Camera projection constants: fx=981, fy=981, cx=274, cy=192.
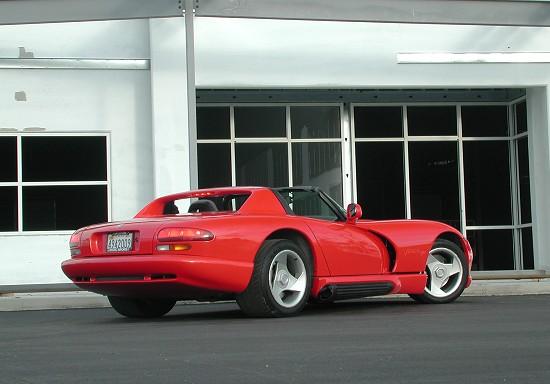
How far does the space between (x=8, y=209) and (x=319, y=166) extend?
5775 mm

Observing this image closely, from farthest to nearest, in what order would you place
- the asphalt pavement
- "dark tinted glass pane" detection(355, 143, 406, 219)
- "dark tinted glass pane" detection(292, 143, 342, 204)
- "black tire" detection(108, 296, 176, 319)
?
"dark tinted glass pane" detection(355, 143, 406, 219) → "dark tinted glass pane" detection(292, 143, 342, 204) → "black tire" detection(108, 296, 176, 319) → the asphalt pavement

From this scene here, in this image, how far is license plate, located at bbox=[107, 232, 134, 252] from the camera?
8.41 m

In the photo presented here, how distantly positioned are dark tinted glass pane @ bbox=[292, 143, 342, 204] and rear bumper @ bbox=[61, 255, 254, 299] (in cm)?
1008

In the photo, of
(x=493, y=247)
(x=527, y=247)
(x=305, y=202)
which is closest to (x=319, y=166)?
(x=493, y=247)

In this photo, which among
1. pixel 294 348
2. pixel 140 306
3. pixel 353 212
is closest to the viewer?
pixel 294 348

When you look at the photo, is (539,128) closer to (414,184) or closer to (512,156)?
(512,156)

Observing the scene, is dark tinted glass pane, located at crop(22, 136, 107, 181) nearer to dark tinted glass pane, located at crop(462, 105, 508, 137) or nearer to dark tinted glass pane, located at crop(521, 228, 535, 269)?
dark tinted glass pane, located at crop(462, 105, 508, 137)

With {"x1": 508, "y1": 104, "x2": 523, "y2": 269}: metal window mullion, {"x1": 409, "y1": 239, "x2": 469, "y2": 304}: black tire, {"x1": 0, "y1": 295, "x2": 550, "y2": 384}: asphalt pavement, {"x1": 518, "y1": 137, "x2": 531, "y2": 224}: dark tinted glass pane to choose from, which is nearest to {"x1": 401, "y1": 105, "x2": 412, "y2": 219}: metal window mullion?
{"x1": 508, "y1": 104, "x2": 523, "y2": 269}: metal window mullion

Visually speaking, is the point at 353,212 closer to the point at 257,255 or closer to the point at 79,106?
the point at 257,255

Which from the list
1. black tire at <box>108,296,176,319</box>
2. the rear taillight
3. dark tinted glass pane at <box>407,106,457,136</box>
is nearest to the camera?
the rear taillight

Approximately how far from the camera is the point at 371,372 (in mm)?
5219

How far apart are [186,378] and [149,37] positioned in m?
12.0

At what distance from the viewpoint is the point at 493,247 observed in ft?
62.7

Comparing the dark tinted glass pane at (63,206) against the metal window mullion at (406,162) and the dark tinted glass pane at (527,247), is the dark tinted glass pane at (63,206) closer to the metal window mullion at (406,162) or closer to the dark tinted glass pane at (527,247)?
the metal window mullion at (406,162)
